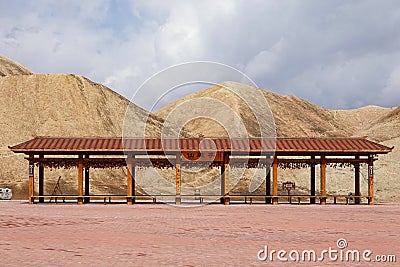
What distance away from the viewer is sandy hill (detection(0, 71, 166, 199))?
2889 inches

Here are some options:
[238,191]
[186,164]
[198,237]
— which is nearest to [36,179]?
[238,191]

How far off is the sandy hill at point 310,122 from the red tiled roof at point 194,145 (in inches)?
1004

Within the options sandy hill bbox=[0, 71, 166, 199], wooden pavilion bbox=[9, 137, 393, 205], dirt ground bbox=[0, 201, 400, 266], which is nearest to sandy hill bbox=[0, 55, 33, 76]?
sandy hill bbox=[0, 71, 166, 199]

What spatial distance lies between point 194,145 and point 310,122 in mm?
85805

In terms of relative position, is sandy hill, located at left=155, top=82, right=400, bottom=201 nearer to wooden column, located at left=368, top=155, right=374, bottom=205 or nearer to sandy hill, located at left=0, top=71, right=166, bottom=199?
sandy hill, located at left=0, top=71, right=166, bottom=199

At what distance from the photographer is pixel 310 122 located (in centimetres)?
12094

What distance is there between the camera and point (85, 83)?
89.8 metres

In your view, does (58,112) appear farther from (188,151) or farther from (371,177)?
(371,177)

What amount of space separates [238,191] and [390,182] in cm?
1650

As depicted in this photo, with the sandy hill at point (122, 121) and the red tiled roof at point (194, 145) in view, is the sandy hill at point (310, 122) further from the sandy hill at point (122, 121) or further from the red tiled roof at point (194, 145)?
the red tiled roof at point (194, 145)

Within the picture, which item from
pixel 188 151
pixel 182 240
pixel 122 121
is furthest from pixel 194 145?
pixel 122 121

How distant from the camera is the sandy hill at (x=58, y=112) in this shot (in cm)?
7338

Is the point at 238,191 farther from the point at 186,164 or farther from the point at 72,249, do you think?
the point at 72,249

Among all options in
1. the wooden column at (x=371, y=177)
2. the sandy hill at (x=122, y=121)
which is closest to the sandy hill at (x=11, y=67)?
the sandy hill at (x=122, y=121)
